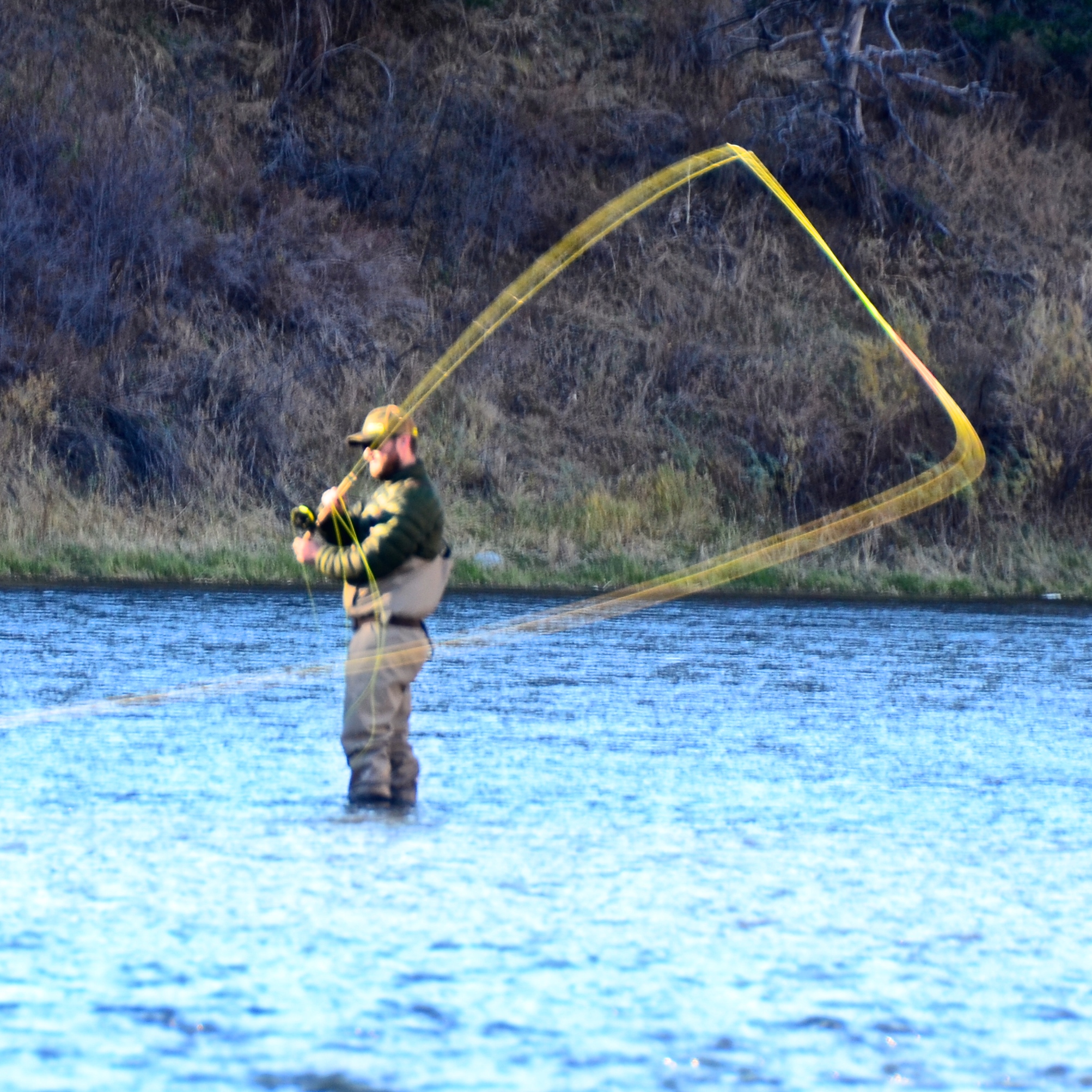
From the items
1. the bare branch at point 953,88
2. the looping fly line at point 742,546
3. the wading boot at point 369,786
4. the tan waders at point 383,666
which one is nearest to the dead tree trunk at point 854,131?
the bare branch at point 953,88

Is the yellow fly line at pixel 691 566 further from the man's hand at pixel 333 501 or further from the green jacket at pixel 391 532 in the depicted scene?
the green jacket at pixel 391 532

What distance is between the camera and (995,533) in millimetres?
24344

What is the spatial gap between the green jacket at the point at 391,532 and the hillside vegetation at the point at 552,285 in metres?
12.7

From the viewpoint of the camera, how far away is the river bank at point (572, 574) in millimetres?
20438

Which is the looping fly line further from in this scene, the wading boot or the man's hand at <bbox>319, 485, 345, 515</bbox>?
the wading boot

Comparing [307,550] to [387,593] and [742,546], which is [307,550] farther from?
[742,546]

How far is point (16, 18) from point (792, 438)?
15924 mm

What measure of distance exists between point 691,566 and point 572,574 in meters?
1.67

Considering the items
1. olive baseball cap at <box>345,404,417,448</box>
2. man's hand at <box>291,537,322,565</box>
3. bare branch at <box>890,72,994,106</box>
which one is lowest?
man's hand at <box>291,537,322,565</box>

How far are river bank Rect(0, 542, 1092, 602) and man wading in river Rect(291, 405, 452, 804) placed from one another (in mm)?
11998

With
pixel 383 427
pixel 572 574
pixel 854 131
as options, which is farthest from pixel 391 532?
pixel 854 131

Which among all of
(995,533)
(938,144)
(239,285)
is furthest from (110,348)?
(938,144)

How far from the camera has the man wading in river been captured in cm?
785

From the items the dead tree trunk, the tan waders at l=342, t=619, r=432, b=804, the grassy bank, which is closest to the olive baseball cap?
the tan waders at l=342, t=619, r=432, b=804
